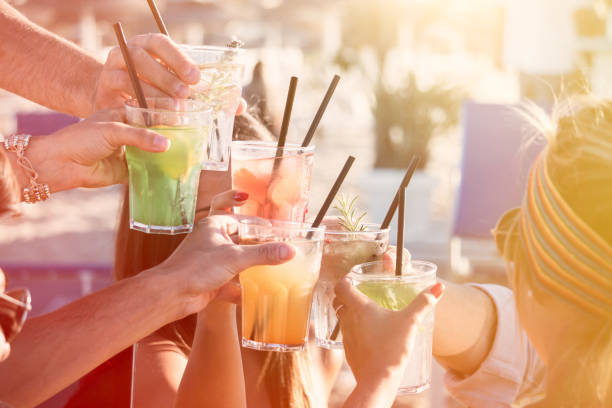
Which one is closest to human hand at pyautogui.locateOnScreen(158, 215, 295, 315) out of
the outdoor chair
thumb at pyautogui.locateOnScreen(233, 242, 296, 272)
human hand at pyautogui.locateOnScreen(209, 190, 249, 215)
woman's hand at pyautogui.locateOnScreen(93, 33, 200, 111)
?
thumb at pyautogui.locateOnScreen(233, 242, 296, 272)

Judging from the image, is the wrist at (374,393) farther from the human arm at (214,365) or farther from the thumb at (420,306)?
the human arm at (214,365)

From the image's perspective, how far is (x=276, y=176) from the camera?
165cm

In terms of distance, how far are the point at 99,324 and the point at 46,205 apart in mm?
8032

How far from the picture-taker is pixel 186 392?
195 centimetres

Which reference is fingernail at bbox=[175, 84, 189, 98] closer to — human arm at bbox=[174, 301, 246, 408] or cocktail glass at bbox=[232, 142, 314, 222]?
Answer: cocktail glass at bbox=[232, 142, 314, 222]

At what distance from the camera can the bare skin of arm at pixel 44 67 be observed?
2.16 m

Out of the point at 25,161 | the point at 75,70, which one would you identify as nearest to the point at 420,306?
the point at 25,161

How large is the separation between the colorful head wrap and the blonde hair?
0.6 inches

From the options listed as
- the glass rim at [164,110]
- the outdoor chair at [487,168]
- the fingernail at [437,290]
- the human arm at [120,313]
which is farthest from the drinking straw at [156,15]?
the outdoor chair at [487,168]

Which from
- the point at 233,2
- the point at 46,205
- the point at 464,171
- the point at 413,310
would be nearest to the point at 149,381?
the point at 413,310

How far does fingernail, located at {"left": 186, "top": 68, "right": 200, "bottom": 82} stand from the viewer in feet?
5.42

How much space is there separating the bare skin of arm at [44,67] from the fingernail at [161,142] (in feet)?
2.17

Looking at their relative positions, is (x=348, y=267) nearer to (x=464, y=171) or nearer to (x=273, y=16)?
(x=464, y=171)

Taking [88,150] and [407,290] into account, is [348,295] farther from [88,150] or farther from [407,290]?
[88,150]
